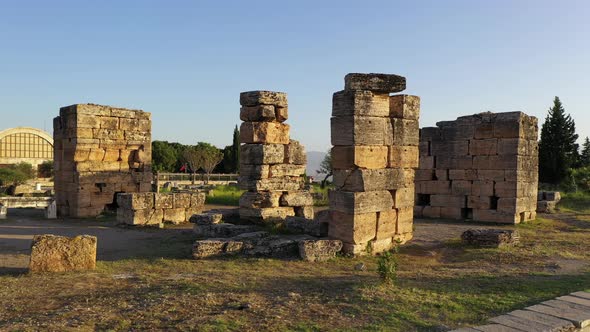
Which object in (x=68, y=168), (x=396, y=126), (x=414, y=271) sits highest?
(x=396, y=126)

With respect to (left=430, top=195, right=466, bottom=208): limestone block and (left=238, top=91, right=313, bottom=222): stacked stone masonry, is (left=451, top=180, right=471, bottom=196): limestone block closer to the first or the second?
(left=430, top=195, right=466, bottom=208): limestone block

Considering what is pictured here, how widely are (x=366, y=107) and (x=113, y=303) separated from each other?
7088 mm

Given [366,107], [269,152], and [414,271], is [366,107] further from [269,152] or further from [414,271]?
[269,152]

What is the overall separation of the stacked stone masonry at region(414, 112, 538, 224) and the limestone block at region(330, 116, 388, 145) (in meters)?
8.27

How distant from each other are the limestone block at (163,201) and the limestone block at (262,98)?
4.17 m

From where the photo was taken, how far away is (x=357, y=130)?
11078 millimetres

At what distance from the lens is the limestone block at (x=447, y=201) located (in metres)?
19.0

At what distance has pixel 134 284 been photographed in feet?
25.9

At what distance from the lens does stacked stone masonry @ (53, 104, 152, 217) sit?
18.2 m

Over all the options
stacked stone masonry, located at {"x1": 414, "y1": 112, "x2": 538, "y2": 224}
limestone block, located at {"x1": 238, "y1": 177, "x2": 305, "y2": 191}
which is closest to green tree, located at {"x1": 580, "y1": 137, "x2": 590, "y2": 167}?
stacked stone masonry, located at {"x1": 414, "y1": 112, "x2": 538, "y2": 224}

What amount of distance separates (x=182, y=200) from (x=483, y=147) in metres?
11.5

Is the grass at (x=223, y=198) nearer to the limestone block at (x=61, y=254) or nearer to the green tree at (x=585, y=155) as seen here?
the limestone block at (x=61, y=254)

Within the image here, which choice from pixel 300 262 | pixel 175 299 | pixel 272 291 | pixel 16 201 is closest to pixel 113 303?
pixel 175 299

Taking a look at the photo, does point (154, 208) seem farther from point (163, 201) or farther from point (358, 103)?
point (358, 103)
